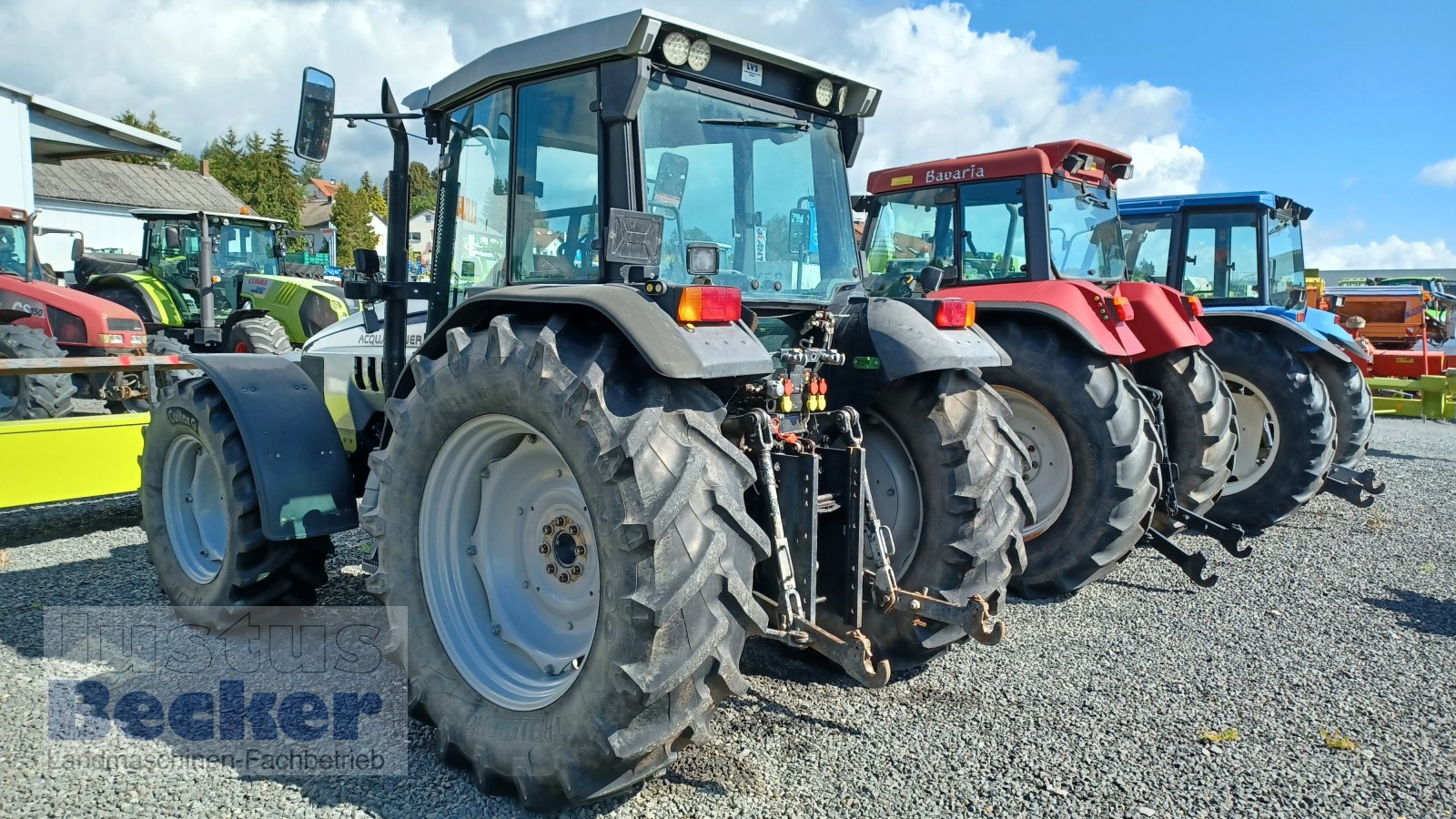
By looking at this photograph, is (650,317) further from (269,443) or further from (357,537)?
(357,537)

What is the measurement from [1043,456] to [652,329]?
134 inches

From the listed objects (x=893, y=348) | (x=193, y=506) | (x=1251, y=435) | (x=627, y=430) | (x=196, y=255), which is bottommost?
(x=193, y=506)

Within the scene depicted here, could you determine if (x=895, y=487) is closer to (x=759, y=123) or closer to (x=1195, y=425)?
(x=759, y=123)

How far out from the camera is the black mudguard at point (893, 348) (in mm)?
3484

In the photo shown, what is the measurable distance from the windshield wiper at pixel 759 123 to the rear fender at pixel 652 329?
2.54 ft

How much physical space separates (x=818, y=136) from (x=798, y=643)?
1990 mm

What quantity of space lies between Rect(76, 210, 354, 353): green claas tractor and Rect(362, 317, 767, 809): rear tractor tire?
10.9 metres

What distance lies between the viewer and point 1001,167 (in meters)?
6.34

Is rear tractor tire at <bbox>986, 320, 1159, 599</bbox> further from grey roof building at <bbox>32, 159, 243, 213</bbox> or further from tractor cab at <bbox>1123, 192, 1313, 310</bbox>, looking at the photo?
grey roof building at <bbox>32, 159, 243, 213</bbox>

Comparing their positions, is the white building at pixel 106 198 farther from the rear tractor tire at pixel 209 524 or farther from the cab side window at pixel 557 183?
the cab side window at pixel 557 183

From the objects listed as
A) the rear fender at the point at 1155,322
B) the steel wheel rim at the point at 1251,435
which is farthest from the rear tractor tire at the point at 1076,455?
the steel wheel rim at the point at 1251,435

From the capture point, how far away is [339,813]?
2.78 meters

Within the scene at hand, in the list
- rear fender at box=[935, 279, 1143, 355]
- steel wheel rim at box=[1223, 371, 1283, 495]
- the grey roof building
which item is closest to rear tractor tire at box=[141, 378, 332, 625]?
rear fender at box=[935, 279, 1143, 355]

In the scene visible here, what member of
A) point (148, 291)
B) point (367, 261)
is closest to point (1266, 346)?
point (367, 261)
